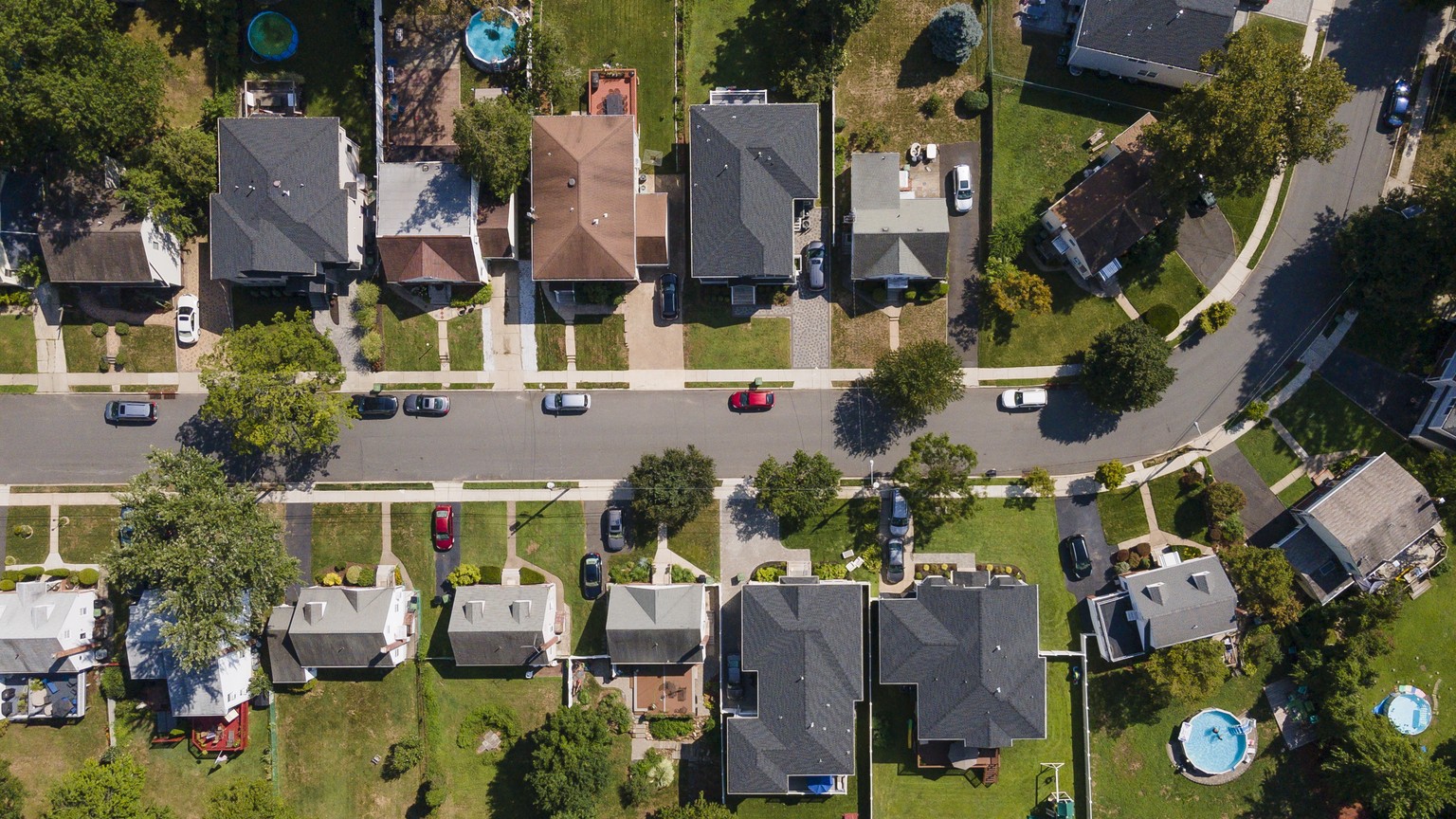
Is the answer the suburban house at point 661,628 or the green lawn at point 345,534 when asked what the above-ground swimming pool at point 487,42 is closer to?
the green lawn at point 345,534

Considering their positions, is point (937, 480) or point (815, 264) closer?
point (937, 480)

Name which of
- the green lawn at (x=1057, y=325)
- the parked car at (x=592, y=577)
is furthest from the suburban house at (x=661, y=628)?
the green lawn at (x=1057, y=325)

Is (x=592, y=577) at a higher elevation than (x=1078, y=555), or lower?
lower

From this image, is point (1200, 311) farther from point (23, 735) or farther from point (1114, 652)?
point (23, 735)

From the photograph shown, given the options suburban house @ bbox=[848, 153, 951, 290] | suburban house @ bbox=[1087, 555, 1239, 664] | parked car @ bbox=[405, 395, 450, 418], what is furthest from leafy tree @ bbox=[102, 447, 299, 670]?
suburban house @ bbox=[1087, 555, 1239, 664]

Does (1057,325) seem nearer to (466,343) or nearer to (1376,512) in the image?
(1376,512)

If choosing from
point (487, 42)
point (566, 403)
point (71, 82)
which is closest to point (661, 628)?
point (566, 403)
